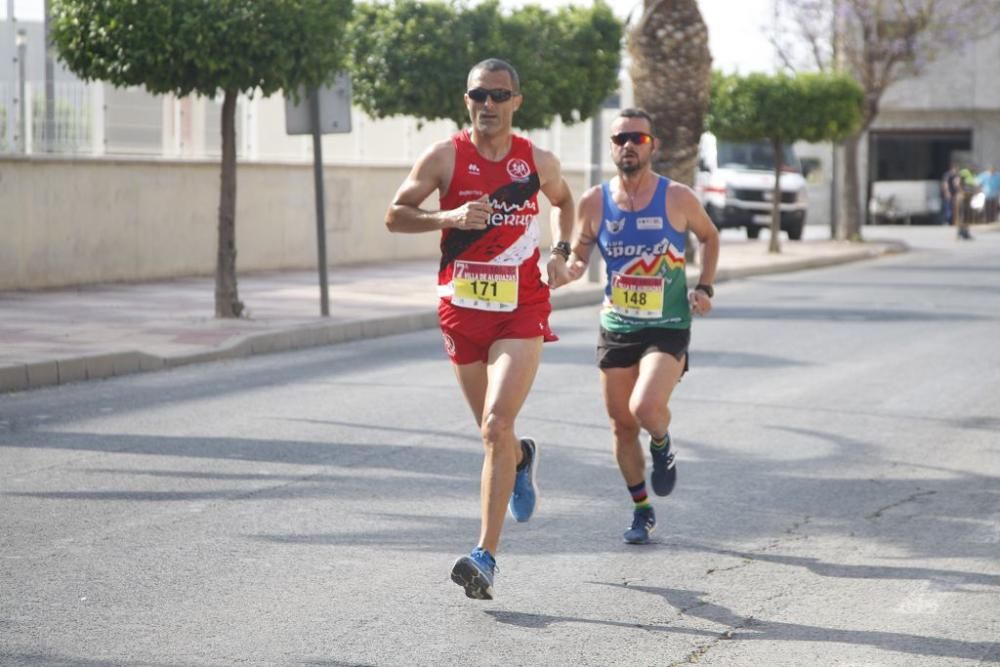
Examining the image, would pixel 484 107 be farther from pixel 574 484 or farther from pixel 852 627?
pixel 574 484

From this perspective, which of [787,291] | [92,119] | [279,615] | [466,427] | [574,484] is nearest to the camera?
[279,615]

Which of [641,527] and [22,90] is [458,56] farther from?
[641,527]

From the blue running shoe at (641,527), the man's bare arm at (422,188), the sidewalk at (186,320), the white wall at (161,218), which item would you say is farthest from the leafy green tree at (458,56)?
the man's bare arm at (422,188)

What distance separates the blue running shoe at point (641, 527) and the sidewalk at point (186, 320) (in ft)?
21.5

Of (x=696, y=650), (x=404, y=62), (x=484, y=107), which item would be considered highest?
(x=404, y=62)

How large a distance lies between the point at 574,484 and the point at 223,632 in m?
3.27

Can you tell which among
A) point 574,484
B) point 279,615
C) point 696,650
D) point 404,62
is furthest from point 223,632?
point 404,62

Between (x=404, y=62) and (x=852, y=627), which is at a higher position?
(x=404, y=62)

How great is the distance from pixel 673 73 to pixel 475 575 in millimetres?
20541

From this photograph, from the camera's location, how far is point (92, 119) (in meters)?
22.1

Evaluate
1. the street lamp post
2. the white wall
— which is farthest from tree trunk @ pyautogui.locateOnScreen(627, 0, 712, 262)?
the street lamp post

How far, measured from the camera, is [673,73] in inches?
1013

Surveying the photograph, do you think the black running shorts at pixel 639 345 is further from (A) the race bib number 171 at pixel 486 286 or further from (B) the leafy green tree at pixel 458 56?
(B) the leafy green tree at pixel 458 56

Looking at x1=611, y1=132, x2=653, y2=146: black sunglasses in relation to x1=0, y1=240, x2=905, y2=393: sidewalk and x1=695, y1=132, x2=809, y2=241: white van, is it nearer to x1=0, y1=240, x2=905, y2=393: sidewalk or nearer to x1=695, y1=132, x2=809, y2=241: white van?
x1=0, y1=240, x2=905, y2=393: sidewalk
